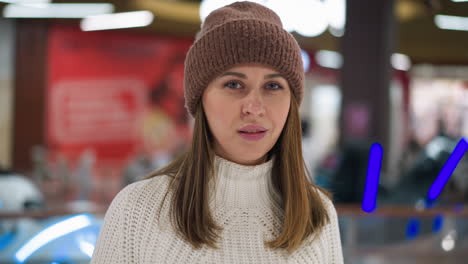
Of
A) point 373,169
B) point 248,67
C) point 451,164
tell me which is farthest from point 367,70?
point 248,67

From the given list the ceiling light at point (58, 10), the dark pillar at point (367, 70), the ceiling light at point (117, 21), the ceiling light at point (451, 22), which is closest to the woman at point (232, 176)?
the dark pillar at point (367, 70)

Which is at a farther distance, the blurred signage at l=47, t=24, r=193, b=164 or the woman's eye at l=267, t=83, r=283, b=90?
the blurred signage at l=47, t=24, r=193, b=164

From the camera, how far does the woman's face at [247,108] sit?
1.15m

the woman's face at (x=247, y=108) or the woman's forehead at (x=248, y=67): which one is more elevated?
the woman's forehead at (x=248, y=67)

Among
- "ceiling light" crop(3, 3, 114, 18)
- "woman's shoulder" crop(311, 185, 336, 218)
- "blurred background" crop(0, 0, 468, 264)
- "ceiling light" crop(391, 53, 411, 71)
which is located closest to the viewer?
"woman's shoulder" crop(311, 185, 336, 218)

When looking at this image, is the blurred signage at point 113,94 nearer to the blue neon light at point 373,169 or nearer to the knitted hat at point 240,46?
the blue neon light at point 373,169

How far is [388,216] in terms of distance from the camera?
11.0ft

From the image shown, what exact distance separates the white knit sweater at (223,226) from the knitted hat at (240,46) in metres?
0.21

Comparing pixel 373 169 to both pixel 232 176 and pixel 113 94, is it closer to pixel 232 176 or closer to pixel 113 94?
pixel 232 176

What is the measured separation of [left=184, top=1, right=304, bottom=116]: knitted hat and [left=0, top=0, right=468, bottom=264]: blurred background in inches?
63.2

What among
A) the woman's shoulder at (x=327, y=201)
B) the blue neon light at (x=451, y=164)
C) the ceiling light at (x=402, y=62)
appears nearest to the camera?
the woman's shoulder at (x=327, y=201)

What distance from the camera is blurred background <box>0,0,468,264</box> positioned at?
350 centimetres

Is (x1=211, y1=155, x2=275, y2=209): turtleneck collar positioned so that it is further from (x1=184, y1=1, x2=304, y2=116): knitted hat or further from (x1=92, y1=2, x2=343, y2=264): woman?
(x1=184, y1=1, x2=304, y2=116): knitted hat

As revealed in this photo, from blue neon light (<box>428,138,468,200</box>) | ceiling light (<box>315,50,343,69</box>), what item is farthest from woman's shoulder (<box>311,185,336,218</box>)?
ceiling light (<box>315,50,343,69</box>)
